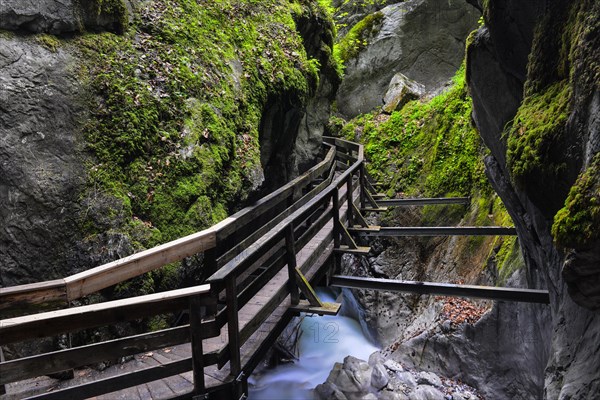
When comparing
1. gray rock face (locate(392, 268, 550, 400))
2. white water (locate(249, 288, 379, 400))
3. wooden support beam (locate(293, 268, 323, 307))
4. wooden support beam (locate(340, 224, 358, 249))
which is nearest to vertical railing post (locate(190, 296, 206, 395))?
wooden support beam (locate(293, 268, 323, 307))

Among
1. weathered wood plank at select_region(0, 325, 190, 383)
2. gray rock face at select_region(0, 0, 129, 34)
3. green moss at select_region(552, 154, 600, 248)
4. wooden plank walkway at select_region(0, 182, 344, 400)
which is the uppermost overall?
gray rock face at select_region(0, 0, 129, 34)

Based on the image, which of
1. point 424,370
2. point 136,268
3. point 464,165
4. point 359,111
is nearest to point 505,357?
point 424,370

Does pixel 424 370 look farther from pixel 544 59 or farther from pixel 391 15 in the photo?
pixel 391 15

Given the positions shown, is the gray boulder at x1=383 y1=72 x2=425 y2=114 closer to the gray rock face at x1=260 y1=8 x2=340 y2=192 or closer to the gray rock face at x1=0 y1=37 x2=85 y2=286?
the gray rock face at x1=260 y1=8 x2=340 y2=192

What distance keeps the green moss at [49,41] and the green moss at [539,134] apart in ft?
19.6

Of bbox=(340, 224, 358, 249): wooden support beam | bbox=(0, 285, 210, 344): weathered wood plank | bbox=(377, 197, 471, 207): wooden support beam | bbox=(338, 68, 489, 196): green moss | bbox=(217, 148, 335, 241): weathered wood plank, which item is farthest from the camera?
bbox=(338, 68, 489, 196): green moss

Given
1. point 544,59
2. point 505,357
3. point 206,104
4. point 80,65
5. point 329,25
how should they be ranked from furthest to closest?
point 329,25
point 505,357
point 206,104
point 80,65
point 544,59

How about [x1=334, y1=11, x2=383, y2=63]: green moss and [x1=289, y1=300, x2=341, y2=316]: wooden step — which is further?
[x1=334, y1=11, x2=383, y2=63]: green moss

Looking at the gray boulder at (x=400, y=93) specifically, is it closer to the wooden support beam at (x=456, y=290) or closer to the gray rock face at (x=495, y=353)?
the gray rock face at (x=495, y=353)

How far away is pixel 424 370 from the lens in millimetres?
8891

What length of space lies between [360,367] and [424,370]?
4.78 ft

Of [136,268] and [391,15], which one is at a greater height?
[391,15]

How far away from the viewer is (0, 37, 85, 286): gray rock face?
4.42m

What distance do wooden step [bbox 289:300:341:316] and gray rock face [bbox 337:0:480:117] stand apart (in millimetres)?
17145
